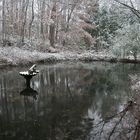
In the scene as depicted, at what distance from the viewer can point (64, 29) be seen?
2744 cm

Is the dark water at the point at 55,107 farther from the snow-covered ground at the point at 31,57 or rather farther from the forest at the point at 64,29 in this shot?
the forest at the point at 64,29

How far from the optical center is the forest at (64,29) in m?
20.8

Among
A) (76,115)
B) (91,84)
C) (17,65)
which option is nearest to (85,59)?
(17,65)

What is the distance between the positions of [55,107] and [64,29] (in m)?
20.7

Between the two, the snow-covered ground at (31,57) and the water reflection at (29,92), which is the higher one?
the snow-covered ground at (31,57)

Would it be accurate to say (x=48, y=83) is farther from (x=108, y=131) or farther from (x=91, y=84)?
(x=108, y=131)

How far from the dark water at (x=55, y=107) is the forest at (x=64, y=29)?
23.9 feet

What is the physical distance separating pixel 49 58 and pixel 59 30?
8241mm

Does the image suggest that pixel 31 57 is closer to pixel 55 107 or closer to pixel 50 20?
pixel 50 20

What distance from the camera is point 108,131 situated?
5.77 meters

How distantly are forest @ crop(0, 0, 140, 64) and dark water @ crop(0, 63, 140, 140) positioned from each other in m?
7.29

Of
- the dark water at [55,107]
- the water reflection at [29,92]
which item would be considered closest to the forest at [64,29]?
the dark water at [55,107]

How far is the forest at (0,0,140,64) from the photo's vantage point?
20812 mm

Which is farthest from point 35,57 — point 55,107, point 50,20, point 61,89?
point 55,107
